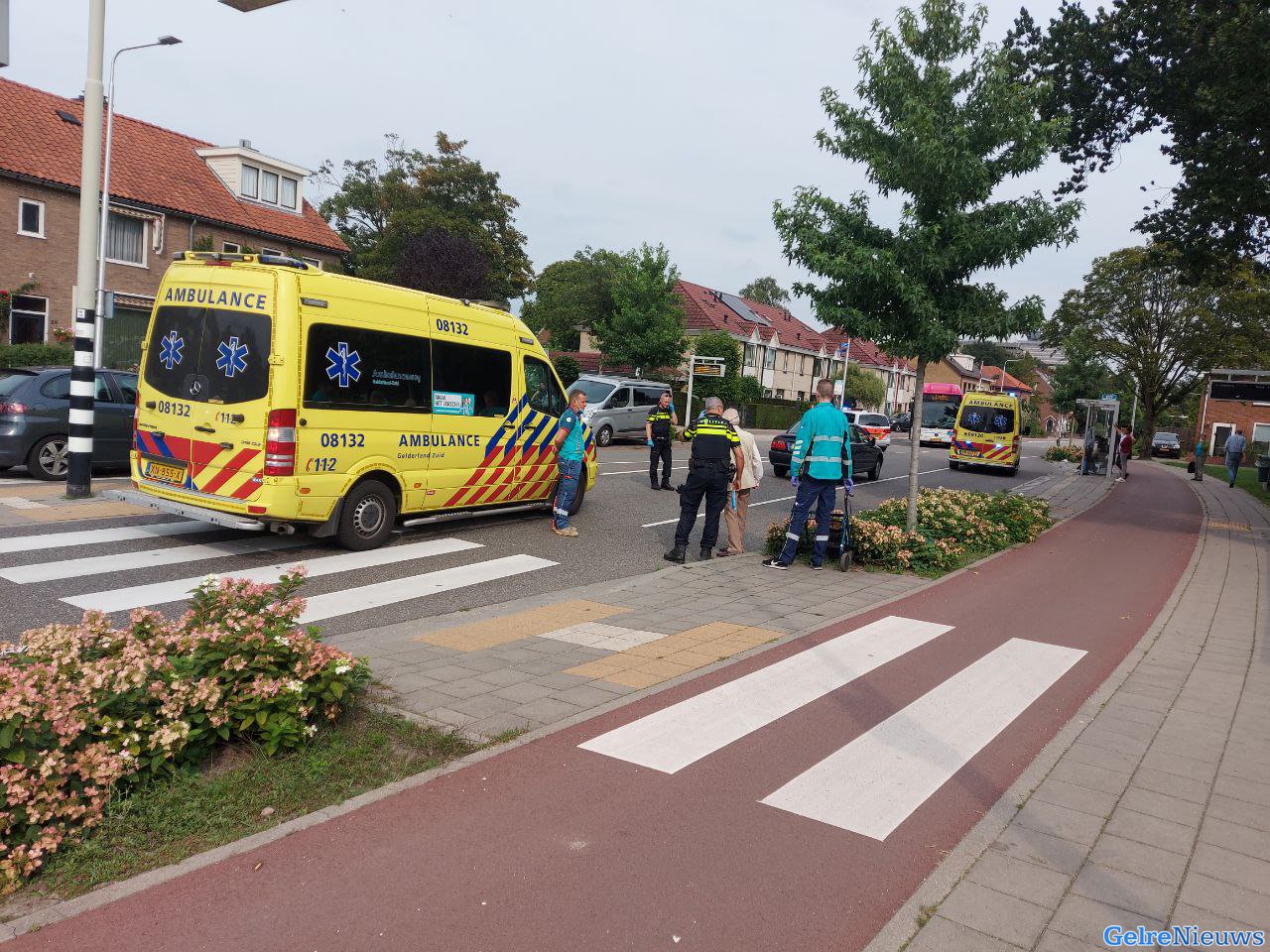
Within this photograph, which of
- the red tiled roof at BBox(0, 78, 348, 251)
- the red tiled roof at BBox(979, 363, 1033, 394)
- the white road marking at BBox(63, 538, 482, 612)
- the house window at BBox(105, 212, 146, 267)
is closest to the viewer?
the white road marking at BBox(63, 538, 482, 612)

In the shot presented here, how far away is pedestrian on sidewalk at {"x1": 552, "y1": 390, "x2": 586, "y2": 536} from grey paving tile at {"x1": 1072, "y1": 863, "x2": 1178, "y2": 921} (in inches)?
327

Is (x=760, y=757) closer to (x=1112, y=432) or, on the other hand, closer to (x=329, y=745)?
(x=329, y=745)

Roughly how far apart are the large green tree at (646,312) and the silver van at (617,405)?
31.6 ft

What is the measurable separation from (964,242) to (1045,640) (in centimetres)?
485

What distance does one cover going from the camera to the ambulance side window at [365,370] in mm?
8750

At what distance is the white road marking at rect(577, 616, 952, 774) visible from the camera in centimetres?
470

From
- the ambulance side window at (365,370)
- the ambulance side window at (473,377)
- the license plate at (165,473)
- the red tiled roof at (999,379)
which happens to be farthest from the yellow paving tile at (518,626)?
the red tiled roof at (999,379)

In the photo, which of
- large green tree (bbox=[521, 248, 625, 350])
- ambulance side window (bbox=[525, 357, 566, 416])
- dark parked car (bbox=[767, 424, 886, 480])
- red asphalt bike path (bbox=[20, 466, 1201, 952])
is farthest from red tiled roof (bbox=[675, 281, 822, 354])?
red asphalt bike path (bbox=[20, 466, 1201, 952])

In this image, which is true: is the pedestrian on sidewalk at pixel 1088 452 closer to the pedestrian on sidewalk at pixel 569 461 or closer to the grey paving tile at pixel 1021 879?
the pedestrian on sidewalk at pixel 569 461

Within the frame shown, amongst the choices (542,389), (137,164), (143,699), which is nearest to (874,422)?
(137,164)

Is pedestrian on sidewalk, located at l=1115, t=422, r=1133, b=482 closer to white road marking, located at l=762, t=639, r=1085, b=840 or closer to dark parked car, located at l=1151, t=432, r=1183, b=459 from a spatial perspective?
white road marking, located at l=762, t=639, r=1085, b=840

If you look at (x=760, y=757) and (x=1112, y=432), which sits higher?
(x=1112, y=432)

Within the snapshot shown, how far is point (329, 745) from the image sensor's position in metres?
4.39

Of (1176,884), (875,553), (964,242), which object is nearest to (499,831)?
(1176,884)
